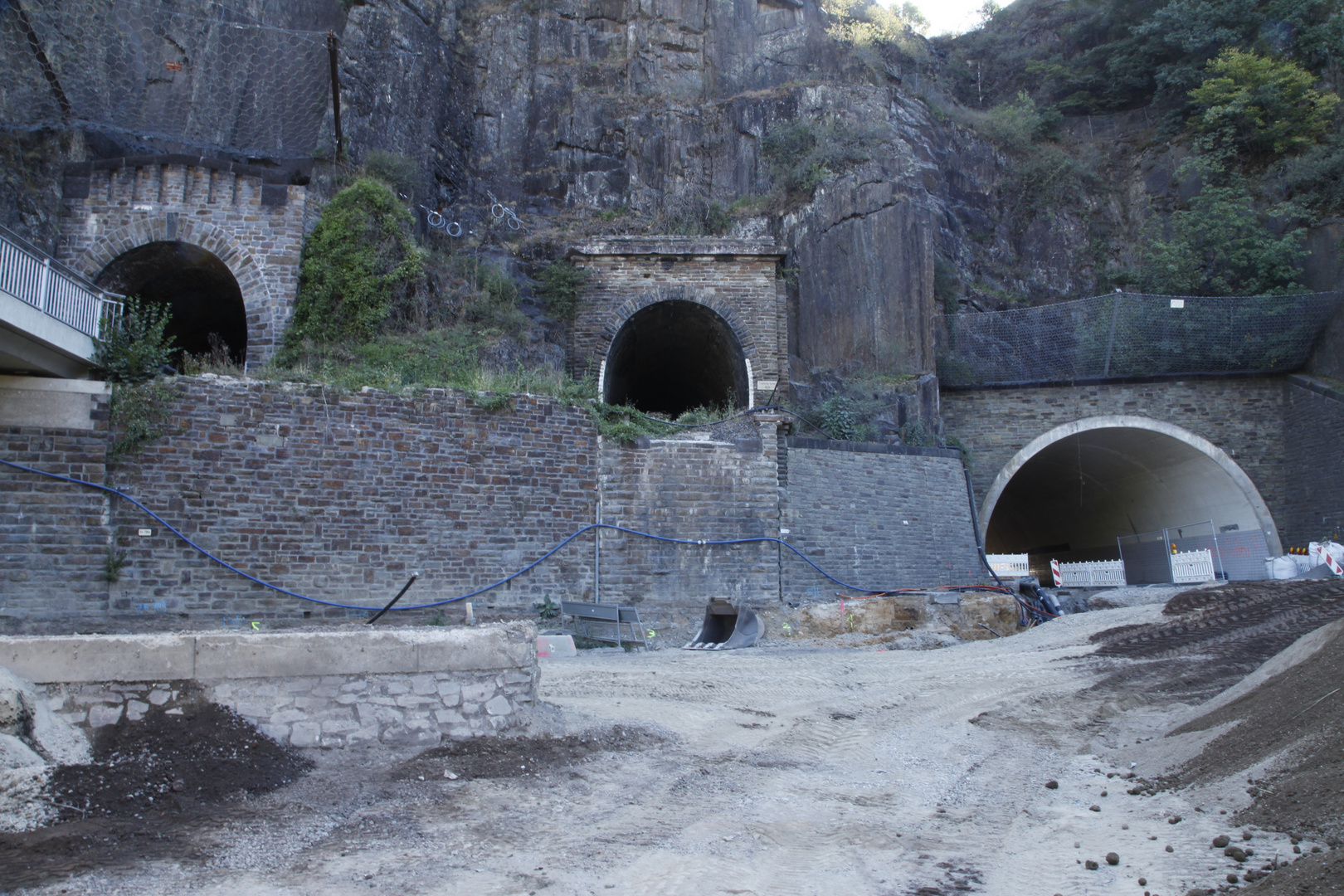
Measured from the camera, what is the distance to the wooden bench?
11.9 meters

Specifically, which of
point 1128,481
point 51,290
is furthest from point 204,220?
point 1128,481

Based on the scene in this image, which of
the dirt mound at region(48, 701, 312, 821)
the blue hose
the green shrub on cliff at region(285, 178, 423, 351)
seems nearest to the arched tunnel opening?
the green shrub on cliff at region(285, 178, 423, 351)

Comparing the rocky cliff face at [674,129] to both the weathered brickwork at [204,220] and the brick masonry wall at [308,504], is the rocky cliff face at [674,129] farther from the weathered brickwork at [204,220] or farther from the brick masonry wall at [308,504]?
the brick masonry wall at [308,504]

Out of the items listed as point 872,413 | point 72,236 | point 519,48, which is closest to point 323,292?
point 72,236

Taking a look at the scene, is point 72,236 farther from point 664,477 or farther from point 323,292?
point 664,477

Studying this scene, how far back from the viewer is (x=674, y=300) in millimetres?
17328

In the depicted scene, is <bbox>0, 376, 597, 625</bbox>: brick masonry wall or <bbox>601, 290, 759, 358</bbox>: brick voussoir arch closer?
<bbox>0, 376, 597, 625</bbox>: brick masonry wall

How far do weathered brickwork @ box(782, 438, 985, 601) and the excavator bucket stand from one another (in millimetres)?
981

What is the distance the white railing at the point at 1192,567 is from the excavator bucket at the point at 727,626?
10.9 m

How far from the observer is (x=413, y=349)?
1364 cm

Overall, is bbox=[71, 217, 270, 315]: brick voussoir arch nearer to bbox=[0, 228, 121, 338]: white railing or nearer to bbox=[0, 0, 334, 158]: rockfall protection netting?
bbox=[0, 0, 334, 158]: rockfall protection netting

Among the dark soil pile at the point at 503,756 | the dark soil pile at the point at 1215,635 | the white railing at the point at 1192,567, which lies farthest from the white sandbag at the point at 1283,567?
the dark soil pile at the point at 503,756

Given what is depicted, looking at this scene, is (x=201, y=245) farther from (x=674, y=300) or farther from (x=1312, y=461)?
(x=1312, y=461)

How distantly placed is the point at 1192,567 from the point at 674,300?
486 inches
